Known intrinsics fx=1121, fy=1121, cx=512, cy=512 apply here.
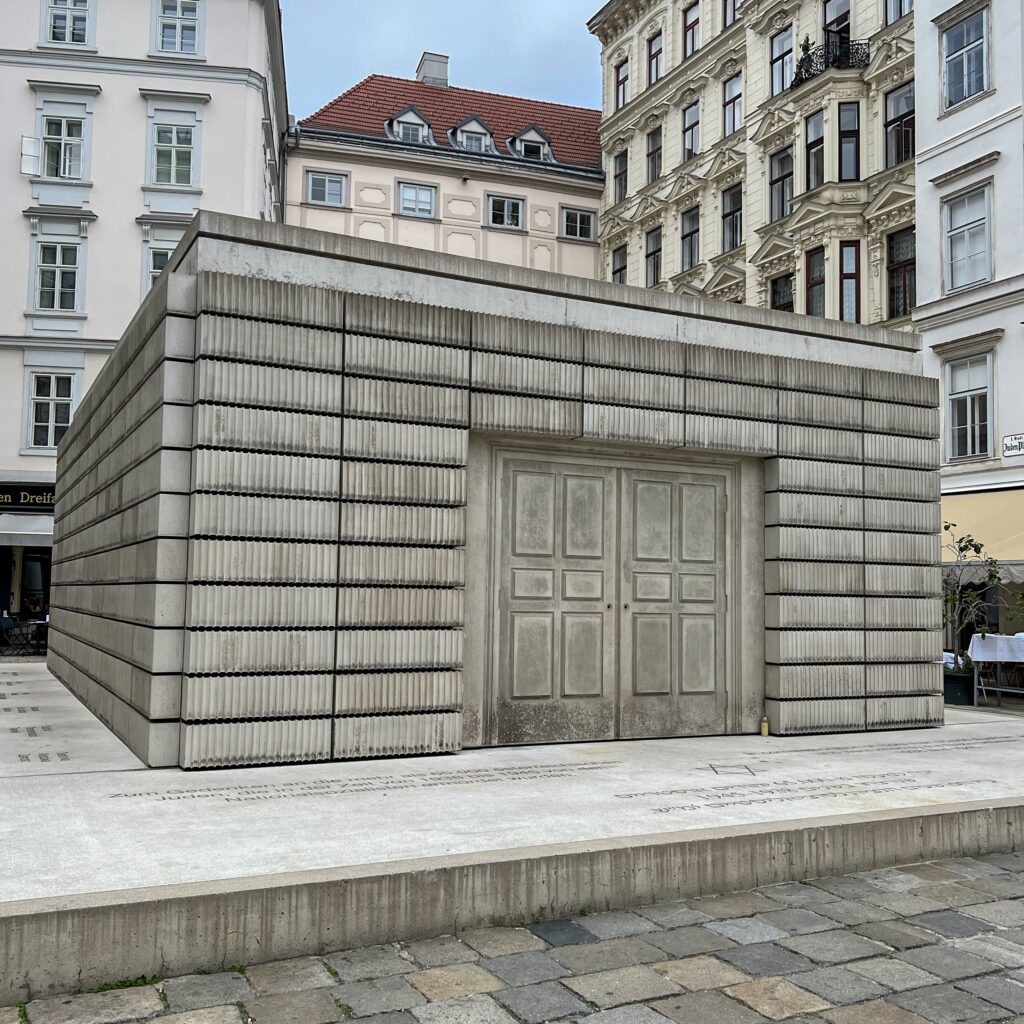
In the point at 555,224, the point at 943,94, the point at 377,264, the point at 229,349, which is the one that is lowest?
the point at 229,349

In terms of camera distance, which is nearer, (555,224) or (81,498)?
(81,498)

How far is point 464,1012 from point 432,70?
4645cm

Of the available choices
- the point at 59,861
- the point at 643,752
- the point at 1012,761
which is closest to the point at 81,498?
the point at 643,752

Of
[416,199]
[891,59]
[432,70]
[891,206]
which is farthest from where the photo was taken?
[432,70]

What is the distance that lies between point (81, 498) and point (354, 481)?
7.01 metres

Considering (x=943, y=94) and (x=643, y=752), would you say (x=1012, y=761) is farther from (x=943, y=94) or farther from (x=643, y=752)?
(x=943, y=94)

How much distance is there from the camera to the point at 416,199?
39375mm

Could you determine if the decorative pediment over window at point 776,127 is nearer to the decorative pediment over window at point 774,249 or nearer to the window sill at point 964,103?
the decorative pediment over window at point 774,249

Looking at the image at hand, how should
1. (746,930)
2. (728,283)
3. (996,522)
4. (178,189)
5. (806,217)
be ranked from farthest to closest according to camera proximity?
(728,283)
(178,189)
(806,217)
(996,522)
(746,930)

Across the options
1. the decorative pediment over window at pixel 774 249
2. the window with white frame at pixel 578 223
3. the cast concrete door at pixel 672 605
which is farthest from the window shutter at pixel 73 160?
the cast concrete door at pixel 672 605

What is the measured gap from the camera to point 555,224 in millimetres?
40375

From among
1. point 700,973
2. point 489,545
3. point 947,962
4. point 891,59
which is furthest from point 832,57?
point 700,973

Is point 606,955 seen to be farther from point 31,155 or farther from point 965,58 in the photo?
point 31,155

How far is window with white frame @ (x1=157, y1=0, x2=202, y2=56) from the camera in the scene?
97.9ft
